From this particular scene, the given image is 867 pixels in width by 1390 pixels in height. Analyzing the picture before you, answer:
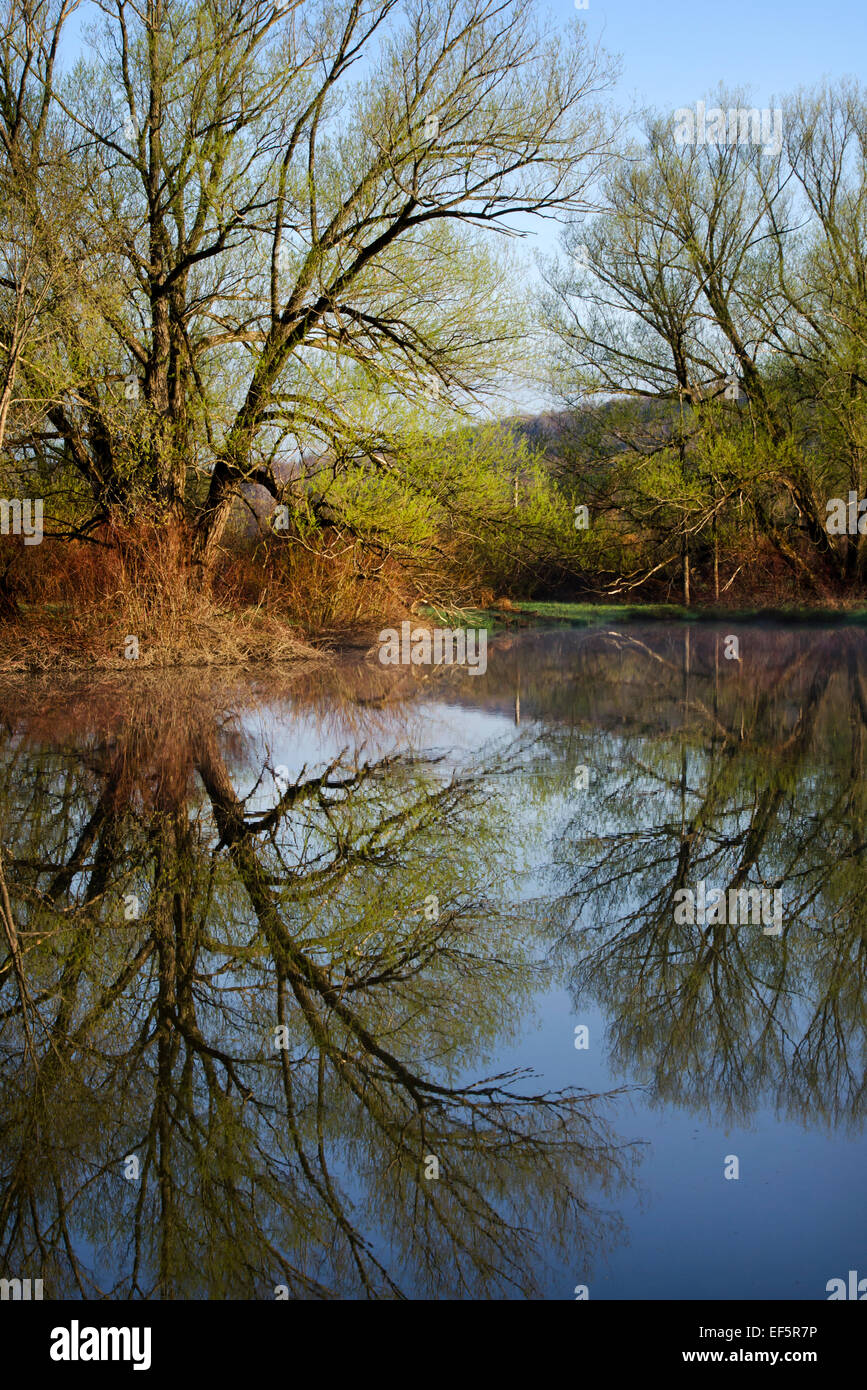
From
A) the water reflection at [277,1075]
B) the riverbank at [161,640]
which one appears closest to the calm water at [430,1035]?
the water reflection at [277,1075]

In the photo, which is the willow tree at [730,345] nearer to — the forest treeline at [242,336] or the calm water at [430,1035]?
the forest treeline at [242,336]

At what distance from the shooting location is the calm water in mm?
2365

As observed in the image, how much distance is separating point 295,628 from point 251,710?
22.3 feet

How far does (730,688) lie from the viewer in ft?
40.3

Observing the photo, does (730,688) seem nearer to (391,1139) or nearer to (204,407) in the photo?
(204,407)

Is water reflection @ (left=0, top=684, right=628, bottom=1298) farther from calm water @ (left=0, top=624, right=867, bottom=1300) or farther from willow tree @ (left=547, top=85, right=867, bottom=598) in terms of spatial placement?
willow tree @ (left=547, top=85, right=867, bottom=598)

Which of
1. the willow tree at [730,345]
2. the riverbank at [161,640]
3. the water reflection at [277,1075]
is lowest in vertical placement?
the water reflection at [277,1075]

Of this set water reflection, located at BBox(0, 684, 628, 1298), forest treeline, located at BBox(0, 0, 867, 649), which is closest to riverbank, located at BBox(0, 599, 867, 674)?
forest treeline, located at BBox(0, 0, 867, 649)

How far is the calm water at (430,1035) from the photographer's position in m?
2.37

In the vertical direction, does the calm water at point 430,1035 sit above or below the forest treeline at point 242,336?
below

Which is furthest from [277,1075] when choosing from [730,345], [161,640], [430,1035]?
[730,345]

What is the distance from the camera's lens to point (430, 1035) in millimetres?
3307

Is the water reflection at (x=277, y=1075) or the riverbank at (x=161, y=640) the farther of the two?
the riverbank at (x=161, y=640)

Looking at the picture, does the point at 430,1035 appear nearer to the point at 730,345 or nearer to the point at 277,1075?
the point at 277,1075
